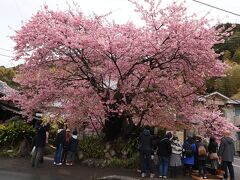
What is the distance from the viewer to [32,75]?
47.6 ft

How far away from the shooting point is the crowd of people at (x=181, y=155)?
36.2 feet

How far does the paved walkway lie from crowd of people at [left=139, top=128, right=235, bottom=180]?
2.81 ft

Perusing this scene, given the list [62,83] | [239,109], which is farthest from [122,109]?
[239,109]

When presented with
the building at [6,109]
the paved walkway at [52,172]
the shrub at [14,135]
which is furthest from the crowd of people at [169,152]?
the building at [6,109]

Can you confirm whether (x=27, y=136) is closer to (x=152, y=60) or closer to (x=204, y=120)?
(x=152, y=60)

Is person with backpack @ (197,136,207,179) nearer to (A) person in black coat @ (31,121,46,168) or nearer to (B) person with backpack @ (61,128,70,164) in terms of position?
(B) person with backpack @ (61,128,70,164)

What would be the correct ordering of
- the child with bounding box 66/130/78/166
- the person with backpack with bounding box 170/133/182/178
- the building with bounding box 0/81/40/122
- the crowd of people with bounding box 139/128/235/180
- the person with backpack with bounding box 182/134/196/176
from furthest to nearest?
the building with bounding box 0/81/40/122
the child with bounding box 66/130/78/166
the person with backpack with bounding box 182/134/196/176
the person with backpack with bounding box 170/133/182/178
the crowd of people with bounding box 139/128/235/180

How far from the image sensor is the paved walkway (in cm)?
1055

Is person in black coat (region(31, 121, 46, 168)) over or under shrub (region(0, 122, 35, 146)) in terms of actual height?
under

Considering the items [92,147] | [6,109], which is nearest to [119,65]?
[92,147]

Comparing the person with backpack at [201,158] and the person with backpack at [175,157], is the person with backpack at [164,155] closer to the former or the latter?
the person with backpack at [175,157]

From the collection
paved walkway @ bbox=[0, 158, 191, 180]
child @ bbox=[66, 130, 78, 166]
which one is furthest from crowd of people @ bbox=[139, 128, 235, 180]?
child @ bbox=[66, 130, 78, 166]

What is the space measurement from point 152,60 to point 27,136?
7.09 metres

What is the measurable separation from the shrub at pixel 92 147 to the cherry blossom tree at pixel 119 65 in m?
0.79
